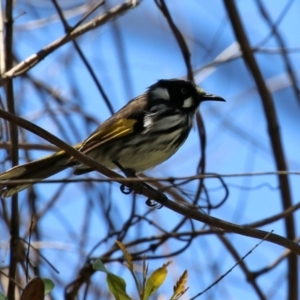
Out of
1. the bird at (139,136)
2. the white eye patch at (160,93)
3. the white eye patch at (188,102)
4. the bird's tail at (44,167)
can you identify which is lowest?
the bird's tail at (44,167)

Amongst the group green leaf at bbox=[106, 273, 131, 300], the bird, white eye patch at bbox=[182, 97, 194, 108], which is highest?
white eye patch at bbox=[182, 97, 194, 108]

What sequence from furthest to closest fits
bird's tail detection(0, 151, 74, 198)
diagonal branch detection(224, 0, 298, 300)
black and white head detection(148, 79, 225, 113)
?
black and white head detection(148, 79, 225, 113) → diagonal branch detection(224, 0, 298, 300) → bird's tail detection(0, 151, 74, 198)

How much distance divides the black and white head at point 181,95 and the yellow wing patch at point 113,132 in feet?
1.05

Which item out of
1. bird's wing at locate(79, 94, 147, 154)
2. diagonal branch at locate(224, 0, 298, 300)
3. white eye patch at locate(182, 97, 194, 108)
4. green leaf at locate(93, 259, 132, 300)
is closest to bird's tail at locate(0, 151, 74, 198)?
bird's wing at locate(79, 94, 147, 154)

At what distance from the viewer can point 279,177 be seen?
413 cm

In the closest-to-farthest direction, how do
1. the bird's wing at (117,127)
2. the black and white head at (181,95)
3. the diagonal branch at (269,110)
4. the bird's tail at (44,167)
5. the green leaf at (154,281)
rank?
the green leaf at (154,281) → the bird's tail at (44,167) → the bird's wing at (117,127) → the diagonal branch at (269,110) → the black and white head at (181,95)

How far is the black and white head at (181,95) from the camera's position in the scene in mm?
4293

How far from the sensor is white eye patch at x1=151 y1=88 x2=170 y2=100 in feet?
14.3

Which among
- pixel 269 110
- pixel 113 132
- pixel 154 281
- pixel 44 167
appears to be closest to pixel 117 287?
pixel 154 281

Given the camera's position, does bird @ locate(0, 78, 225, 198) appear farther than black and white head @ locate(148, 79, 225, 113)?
No

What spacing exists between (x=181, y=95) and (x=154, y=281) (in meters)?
2.37

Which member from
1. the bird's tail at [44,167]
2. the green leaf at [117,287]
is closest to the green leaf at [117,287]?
the green leaf at [117,287]

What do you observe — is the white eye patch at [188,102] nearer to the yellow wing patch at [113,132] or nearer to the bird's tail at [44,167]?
the yellow wing patch at [113,132]

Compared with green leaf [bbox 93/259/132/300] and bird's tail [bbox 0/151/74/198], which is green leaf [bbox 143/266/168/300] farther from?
bird's tail [bbox 0/151/74/198]
